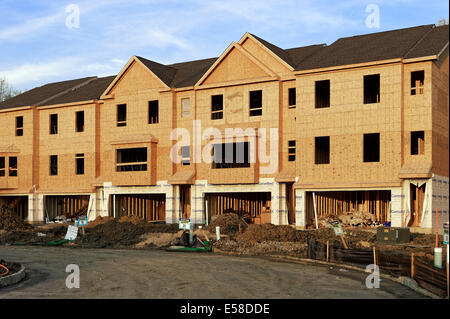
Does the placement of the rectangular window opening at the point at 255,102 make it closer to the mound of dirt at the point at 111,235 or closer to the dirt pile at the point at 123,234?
the dirt pile at the point at 123,234

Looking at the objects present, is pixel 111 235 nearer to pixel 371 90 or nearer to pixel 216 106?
pixel 216 106

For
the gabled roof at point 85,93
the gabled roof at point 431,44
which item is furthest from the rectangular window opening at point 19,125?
the gabled roof at point 431,44

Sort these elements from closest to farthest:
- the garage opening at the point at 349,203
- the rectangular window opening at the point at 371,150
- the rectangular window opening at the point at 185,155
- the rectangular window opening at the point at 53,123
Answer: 1. the garage opening at the point at 349,203
2. the rectangular window opening at the point at 371,150
3. the rectangular window opening at the point at 185,155
4. the rectangular window opening at the point at 53,123

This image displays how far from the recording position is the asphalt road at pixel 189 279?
1588 centimetres

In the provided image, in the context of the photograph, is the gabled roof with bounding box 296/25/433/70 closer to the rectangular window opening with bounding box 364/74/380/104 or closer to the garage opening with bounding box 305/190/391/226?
the rectangular window opening with bounding box 364/74/380/104

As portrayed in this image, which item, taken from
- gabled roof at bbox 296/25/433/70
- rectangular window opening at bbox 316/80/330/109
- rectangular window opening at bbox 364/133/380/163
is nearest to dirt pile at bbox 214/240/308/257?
rectangular window opening at bbox 364/133/380/163

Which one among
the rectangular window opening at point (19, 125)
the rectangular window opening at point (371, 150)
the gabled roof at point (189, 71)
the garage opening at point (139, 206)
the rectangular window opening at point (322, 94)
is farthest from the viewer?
the rectangular window opening at point (19, 125)

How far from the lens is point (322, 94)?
37188mm

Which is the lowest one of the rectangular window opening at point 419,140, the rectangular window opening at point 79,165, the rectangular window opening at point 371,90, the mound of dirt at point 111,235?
the mound of dirt at point 111,235

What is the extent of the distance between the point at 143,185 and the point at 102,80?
44.7 feet

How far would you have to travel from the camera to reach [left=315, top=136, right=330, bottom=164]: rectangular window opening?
3588 centimetres

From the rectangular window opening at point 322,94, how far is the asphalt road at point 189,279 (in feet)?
48.3

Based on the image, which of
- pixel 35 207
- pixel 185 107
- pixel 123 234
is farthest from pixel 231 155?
pixel 35 207

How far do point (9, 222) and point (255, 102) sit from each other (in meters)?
19.2
